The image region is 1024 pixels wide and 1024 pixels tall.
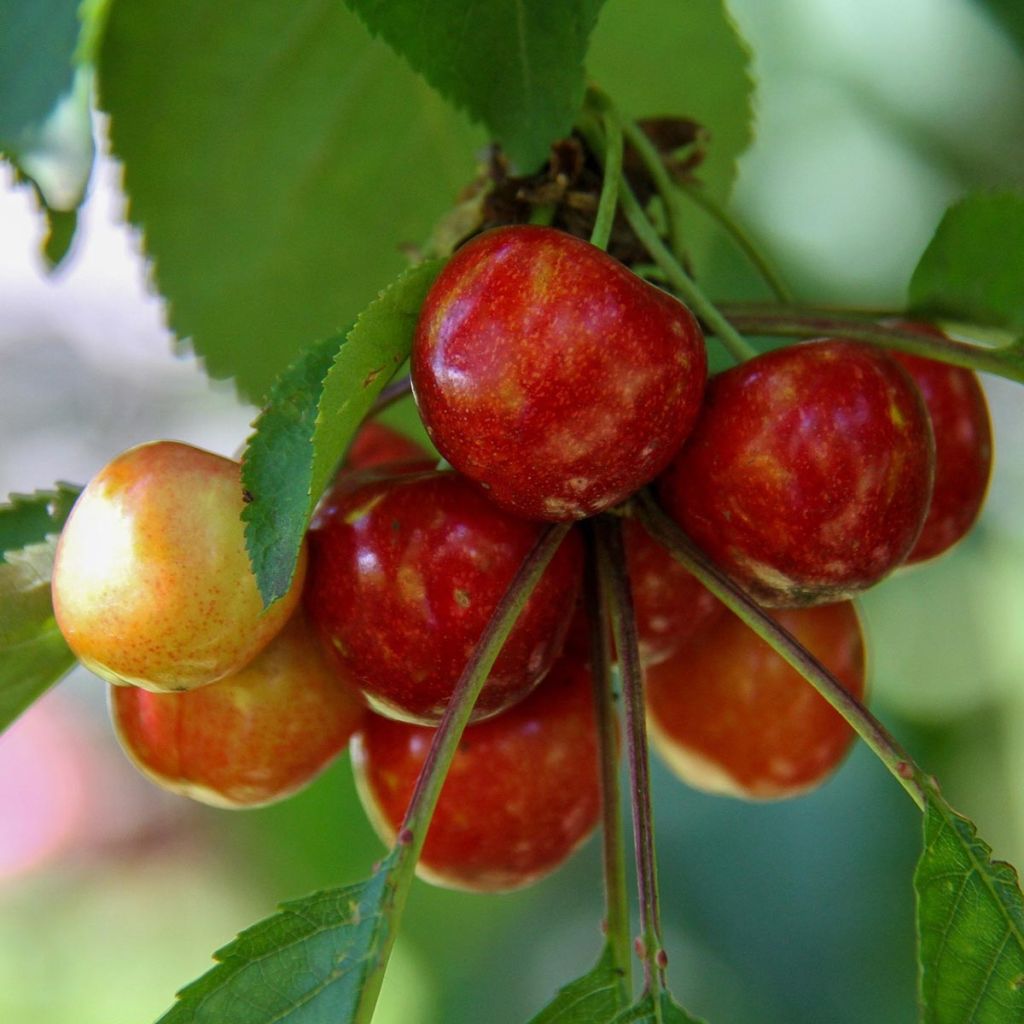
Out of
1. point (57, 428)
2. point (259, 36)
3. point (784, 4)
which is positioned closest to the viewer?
point (259, 36)

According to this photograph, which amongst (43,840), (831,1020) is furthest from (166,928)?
(831,1020)

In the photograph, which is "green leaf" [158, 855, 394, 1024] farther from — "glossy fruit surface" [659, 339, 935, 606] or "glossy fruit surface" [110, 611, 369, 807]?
"glossy fruit surface" [659, 339, 935, 606]

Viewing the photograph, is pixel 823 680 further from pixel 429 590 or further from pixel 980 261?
pixel 980 261

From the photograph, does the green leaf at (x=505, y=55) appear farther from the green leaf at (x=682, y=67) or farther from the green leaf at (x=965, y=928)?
the green leaf at (x=965, y=928)

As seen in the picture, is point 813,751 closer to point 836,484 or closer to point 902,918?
point 836,484

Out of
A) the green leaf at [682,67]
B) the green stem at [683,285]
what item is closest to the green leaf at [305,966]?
the green stem at [683,285]

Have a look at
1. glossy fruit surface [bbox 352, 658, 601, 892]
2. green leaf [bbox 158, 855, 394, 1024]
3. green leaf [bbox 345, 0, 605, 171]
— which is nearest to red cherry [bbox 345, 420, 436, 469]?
glossy fruit surface [bbox 352, 658, 601, 892]
